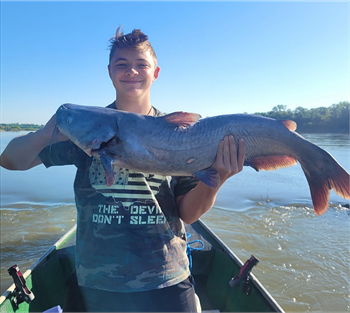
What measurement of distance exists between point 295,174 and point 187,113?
1584 cm

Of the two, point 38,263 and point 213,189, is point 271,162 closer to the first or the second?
point 213,189

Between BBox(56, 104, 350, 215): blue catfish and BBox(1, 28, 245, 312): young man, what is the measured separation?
0.48 ft

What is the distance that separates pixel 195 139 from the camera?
2.21m

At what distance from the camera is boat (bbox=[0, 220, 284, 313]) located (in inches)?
112

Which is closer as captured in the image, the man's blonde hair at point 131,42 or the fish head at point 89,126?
the fish head at point 89,126

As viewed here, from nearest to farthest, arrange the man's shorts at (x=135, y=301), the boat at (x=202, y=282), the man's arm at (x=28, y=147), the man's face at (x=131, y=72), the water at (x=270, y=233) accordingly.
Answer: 1. the man's shorts at (x=135, y=301)
2. the man's arm at (x=28, y=147)
3. the man's face at (x=131, y=72)
4. the boat at (x=202, y=282)
5. the water at (x=270, y=233)

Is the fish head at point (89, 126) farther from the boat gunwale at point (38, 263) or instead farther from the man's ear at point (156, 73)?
the boat gunwale at point (38, 263)

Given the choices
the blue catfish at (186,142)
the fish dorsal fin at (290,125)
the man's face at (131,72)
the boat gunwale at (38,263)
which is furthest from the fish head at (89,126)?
the boat gunwale at (38,263)

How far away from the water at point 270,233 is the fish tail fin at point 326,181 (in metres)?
3.45

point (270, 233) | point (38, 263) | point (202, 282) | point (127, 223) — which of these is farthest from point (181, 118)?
point (270, 233)

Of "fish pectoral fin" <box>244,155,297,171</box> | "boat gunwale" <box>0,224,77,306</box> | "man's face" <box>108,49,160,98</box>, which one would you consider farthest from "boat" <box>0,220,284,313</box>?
"man's face" <box>108,49,160,98</box>

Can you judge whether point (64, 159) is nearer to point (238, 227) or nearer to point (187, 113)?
point (187, 113)

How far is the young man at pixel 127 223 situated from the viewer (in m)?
2.19

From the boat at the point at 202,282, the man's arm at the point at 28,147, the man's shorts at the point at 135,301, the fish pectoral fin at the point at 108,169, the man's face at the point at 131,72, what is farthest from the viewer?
the boat at the point at 202,282
